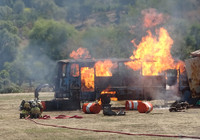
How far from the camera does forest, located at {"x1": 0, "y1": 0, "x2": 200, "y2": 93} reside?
4677cm

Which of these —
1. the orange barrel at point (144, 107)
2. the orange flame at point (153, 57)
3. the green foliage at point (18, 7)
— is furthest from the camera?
the green foliage at point (18, 7)

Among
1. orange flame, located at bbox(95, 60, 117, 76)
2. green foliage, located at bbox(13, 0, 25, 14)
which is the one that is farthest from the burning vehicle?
green foliage, located at bbox(13, 0, 25, 14)

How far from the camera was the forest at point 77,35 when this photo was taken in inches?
1841

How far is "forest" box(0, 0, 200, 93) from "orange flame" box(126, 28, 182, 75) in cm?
964

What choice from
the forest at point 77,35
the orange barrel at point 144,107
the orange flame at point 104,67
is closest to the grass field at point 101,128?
the orange barrel at point 144,107

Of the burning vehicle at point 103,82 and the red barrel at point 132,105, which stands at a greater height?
the burning vehicle at point 103,82

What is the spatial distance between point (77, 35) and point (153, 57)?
52.3 m

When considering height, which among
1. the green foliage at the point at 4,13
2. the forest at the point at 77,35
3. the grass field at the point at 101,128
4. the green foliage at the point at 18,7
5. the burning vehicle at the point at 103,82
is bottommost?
the grass field at the point at 101,128

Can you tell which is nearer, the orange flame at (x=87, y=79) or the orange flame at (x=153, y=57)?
the orange flame at (x=87, y=79)

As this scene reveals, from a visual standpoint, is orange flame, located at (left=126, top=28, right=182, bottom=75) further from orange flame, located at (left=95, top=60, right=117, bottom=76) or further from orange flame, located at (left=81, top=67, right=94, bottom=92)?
orange flame, located at (left=81, top=67, right=94, bottom=92)

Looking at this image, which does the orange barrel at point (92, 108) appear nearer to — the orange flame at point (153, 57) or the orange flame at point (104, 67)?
the orange flame at point (104, 67)

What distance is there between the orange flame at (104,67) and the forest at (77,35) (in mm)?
13667

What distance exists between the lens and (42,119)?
16.6 meters

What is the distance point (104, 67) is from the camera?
2216 centimetres
